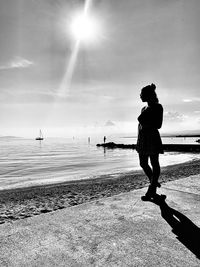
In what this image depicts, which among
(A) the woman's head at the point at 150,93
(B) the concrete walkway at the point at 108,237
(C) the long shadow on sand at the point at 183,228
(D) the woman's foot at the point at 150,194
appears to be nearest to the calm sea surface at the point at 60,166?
(D) the woman's foot at the point at 150,194

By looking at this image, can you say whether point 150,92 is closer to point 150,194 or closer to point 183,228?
point 150,194

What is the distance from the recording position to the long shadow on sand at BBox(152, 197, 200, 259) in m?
1.97

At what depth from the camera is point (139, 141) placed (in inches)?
144

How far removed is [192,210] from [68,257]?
1.88m

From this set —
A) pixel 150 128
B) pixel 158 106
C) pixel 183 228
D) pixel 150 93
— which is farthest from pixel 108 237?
pixel 150 93

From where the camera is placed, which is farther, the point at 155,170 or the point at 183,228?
the point at 155,170

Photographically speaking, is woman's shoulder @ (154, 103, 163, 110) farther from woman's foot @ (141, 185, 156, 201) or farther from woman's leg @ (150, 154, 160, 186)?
woman's foot @ (141, 185, 156, 201)

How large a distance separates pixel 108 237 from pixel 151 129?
197cm

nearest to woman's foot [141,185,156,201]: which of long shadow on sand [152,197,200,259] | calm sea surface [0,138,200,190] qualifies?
long shadow on sand [152,197,200,259]

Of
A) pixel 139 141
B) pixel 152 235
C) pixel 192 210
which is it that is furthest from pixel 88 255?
pixel 139 141

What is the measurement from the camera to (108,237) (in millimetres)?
2107

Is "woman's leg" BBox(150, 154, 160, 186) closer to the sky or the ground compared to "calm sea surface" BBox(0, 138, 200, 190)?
closer to the sky

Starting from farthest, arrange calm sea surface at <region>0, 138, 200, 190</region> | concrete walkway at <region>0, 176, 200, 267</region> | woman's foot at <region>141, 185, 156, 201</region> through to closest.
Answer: calm sea surface at <region>0, 138, 200, 190</region> < woman's foot at <region>141, 185, 156, 201</region> < concrete walkway at <region>0, 176, 200, 267</region>

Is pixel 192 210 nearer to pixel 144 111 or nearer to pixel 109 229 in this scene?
pixel 109 229
